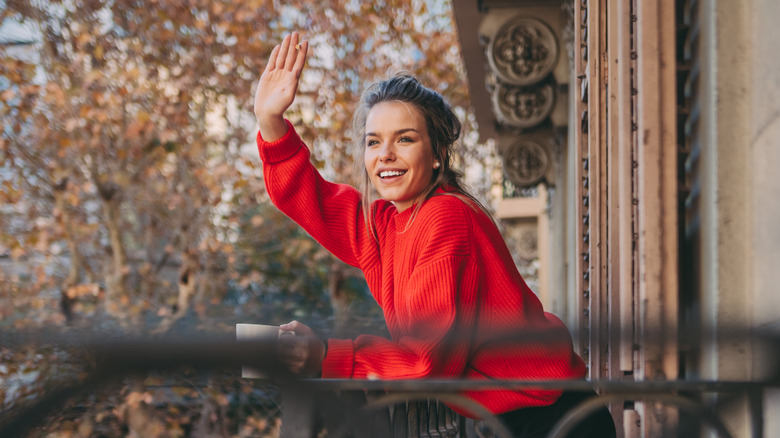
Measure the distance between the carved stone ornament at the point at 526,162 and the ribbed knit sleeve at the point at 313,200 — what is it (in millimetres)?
7663

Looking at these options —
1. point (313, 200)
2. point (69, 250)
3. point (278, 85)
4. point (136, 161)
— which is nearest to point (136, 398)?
point (69, 250)

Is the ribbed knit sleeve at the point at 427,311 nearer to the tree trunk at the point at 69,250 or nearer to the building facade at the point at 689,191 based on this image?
the building facade at the point at 689,191

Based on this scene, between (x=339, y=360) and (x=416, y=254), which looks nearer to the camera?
(x=339, y=360)

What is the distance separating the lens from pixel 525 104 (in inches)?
327

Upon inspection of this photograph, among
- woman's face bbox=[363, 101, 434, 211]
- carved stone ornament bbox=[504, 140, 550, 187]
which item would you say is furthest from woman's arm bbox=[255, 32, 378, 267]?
carved stone ornament bbox=[504, 140, 550, 187]

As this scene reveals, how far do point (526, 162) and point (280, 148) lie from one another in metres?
7.91

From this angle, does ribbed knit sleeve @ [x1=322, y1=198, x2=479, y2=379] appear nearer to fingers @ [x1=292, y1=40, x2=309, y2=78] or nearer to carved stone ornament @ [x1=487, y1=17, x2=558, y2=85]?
fingers @ [x1=292, y1=40, x2=309, y2=78]

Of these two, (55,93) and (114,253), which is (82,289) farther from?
(55,93)

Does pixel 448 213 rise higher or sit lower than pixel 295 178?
lower

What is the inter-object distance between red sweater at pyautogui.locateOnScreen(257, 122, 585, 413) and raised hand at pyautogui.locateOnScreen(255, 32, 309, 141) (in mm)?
479

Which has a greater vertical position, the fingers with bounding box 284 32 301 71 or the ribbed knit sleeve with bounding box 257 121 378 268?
the fingers with bounding box 284 32 301 71

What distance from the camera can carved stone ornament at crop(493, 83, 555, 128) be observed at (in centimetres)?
826

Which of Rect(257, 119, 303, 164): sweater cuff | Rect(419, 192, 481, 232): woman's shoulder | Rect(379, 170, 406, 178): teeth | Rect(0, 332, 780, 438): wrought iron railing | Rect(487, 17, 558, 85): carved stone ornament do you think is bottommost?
Rect(0, 332, 780, 438): wrought iron railing

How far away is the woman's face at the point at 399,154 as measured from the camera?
2496 millimetres
